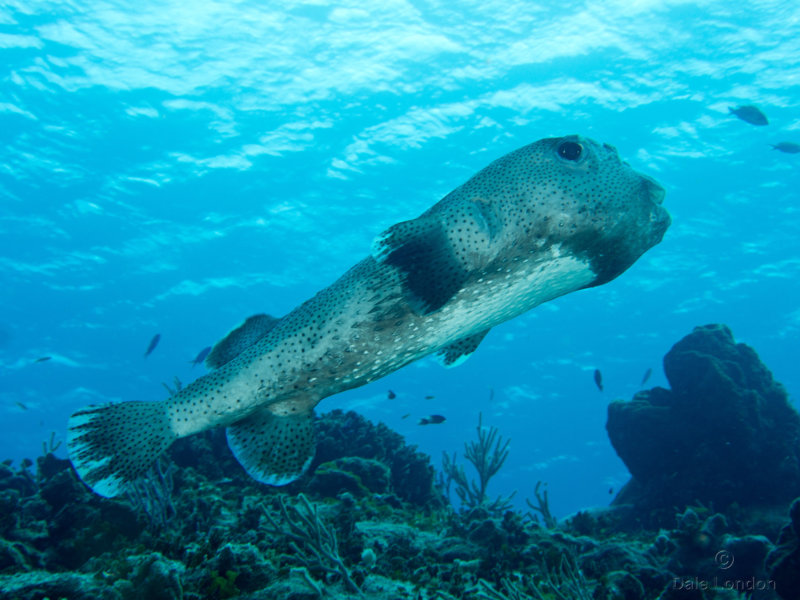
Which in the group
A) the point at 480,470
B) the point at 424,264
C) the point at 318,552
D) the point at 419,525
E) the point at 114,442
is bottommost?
the point at 480,470

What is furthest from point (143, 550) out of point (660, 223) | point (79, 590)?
point (660, 223)

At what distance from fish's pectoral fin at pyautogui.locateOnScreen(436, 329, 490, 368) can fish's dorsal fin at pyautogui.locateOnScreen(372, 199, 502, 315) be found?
1.24 metres

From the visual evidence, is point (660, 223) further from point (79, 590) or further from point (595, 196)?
point (79, 590)

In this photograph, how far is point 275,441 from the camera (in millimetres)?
3541

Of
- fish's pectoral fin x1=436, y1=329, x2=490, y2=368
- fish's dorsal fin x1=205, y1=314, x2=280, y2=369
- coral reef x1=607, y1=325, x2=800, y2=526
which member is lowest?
coral reef x1=607, y1=325, x2=800, y2=526

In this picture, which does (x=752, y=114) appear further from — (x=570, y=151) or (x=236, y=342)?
(x=236, y=342)

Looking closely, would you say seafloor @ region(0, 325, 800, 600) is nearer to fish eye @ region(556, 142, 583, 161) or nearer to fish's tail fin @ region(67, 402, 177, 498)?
fish's tail fin @ region(67, 402, 177, 498)

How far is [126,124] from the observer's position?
2145 cm

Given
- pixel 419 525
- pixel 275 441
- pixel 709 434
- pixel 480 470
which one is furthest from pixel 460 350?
pixel 709 434

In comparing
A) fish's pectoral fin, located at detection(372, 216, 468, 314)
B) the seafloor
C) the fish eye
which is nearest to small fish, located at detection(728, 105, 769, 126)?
the seafloor

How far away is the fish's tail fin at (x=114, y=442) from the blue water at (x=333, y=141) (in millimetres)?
17745

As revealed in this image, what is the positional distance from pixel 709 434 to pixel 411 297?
12.9m

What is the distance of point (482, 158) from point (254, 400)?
843 inches

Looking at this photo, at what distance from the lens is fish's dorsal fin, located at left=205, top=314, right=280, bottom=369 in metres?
3.89
